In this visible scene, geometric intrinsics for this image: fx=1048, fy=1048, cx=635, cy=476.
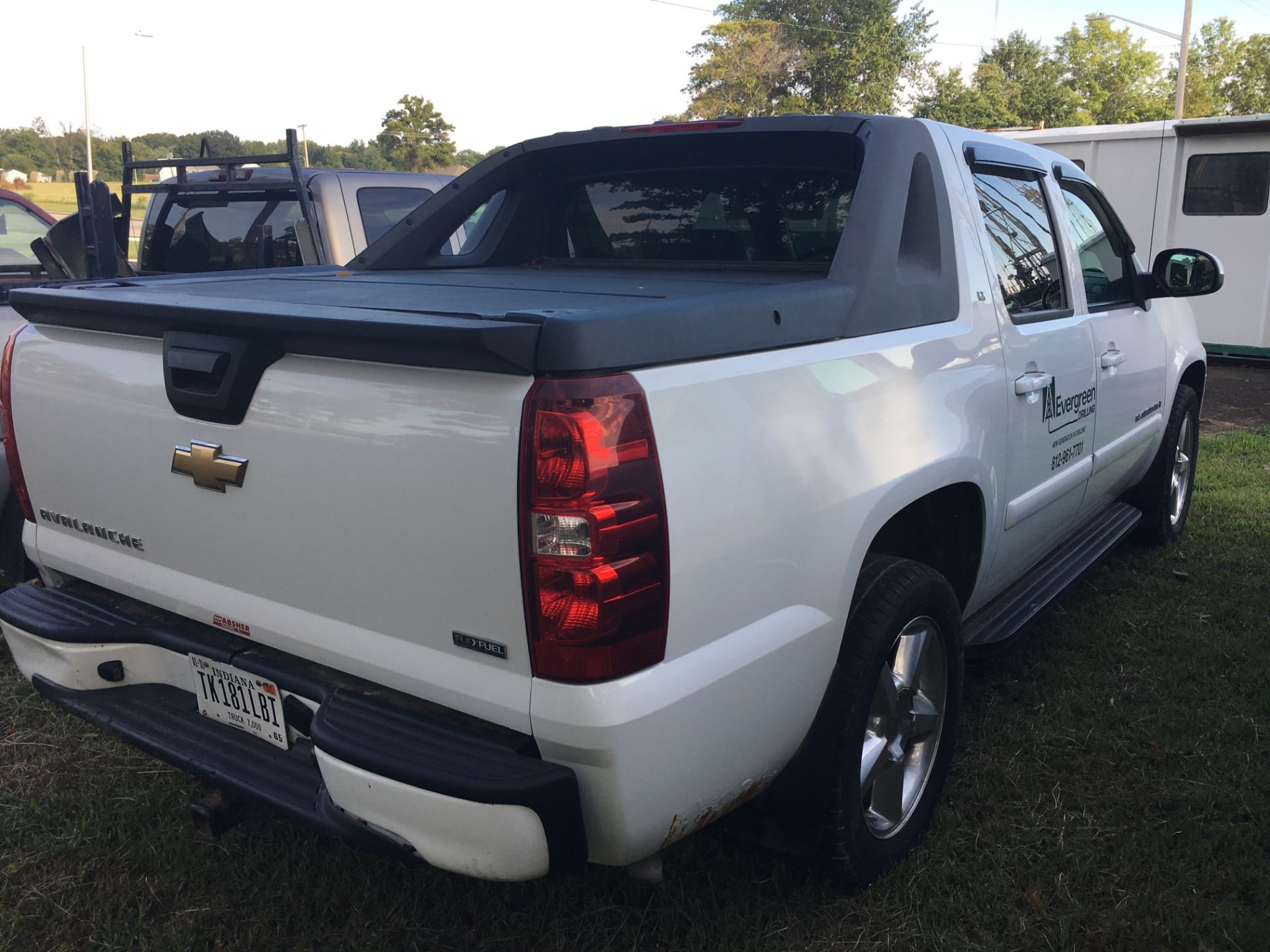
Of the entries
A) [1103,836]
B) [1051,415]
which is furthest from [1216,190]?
[1103,836]

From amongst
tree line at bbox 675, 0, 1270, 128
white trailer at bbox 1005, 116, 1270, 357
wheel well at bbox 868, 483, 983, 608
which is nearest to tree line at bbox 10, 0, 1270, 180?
tree line at bbox 675, 0, 1270, 128

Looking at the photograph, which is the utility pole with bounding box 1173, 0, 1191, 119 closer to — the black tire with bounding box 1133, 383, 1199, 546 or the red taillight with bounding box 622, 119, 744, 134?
the black tire with bounding box 1133, 383, 1199, 546

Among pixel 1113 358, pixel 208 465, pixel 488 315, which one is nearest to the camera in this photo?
pixel 488 315

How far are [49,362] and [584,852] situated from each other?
1773mm

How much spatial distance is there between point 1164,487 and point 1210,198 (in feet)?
27.0

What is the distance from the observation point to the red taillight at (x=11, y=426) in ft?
8.82

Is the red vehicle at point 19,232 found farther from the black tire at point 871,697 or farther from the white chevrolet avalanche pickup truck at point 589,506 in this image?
the black tire at point 871,697

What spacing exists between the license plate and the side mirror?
381 cm

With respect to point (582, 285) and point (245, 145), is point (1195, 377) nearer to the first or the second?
point (582, 285)

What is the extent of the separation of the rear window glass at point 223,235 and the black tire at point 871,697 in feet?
15.0

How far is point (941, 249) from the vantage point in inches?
113

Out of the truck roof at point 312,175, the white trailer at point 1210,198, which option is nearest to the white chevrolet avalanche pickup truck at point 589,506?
the truck roof at point 312,175

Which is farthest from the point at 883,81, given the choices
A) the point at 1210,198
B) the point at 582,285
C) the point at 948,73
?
the point at 582,285

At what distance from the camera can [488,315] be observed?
1867 millimetres
